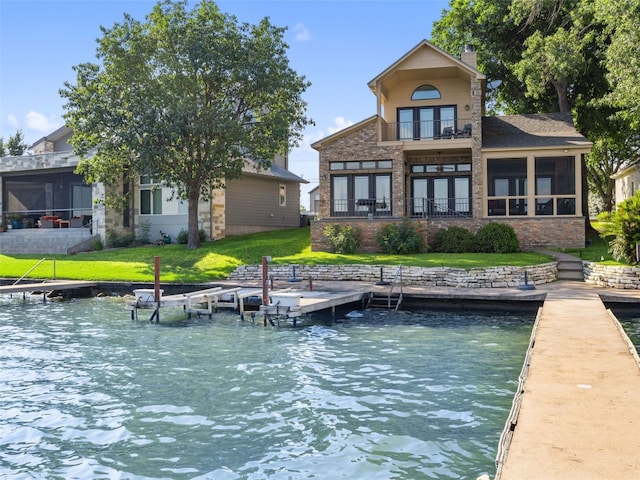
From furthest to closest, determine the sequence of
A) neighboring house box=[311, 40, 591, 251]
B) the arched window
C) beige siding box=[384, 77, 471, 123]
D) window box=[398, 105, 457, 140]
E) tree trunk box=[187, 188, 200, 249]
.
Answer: tree trunk box=[187, 188, 200, 249] < the arched window < beige siding box=[384, 77, 471, 123] < window box=[398, 105, 457, 140] < neighboring house box=[311, 40, 591, 251]

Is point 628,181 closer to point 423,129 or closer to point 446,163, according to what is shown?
point 446,163

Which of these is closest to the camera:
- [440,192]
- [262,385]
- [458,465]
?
[458,465]

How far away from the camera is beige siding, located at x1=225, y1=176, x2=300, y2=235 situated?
33750 mm

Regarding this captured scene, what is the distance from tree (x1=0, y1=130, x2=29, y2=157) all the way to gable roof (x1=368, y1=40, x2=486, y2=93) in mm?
48365

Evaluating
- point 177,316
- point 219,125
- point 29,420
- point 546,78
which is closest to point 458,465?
point 29,420

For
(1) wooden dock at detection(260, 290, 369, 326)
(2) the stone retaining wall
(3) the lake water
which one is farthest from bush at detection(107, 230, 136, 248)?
(2) the stone retaining wall

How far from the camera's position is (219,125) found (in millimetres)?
25719

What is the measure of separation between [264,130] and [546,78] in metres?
13.6

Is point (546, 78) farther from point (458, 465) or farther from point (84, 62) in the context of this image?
point (458, 465)

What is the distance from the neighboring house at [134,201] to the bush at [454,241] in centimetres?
1282

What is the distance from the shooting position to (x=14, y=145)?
6144 centimetres

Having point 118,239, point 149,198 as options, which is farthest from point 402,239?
point 118,239

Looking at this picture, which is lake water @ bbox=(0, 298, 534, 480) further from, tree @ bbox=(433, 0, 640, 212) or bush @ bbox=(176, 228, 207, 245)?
tree @ bbox=(433, 0, 640, 212)

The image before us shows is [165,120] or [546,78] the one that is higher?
[546,78]
